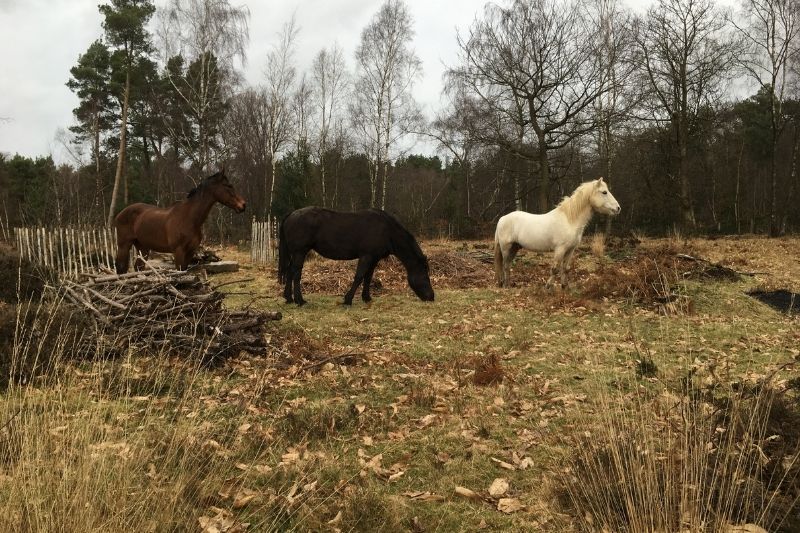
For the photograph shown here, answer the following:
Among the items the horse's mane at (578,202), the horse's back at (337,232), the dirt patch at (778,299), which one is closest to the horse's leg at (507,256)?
the horse's mane at (578,202)

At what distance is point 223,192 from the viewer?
8695 millimetres

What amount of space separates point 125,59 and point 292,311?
929 inches

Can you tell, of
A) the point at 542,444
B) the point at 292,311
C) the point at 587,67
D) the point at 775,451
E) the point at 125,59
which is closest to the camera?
the point at 775,451

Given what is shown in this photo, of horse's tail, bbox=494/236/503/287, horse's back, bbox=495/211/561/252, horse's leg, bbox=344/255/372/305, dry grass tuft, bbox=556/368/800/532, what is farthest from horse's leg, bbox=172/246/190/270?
dry grass tuft, bbox=556/368/800/532

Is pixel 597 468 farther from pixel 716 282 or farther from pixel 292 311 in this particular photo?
pixel 716 282

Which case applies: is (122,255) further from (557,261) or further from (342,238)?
(557,261)

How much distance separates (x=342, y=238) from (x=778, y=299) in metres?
8.37

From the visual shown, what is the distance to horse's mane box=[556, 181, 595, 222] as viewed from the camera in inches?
378

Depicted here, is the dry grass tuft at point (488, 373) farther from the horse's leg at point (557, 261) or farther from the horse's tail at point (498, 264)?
the horse's tail at point (498, 264)

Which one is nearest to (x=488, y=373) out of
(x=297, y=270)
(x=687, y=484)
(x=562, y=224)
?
(x=687, y=484)

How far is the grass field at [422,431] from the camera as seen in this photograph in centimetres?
236

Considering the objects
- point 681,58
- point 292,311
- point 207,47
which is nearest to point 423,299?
point 292,311

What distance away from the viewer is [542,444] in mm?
3531

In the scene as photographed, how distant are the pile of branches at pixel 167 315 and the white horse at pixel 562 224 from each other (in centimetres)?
620
